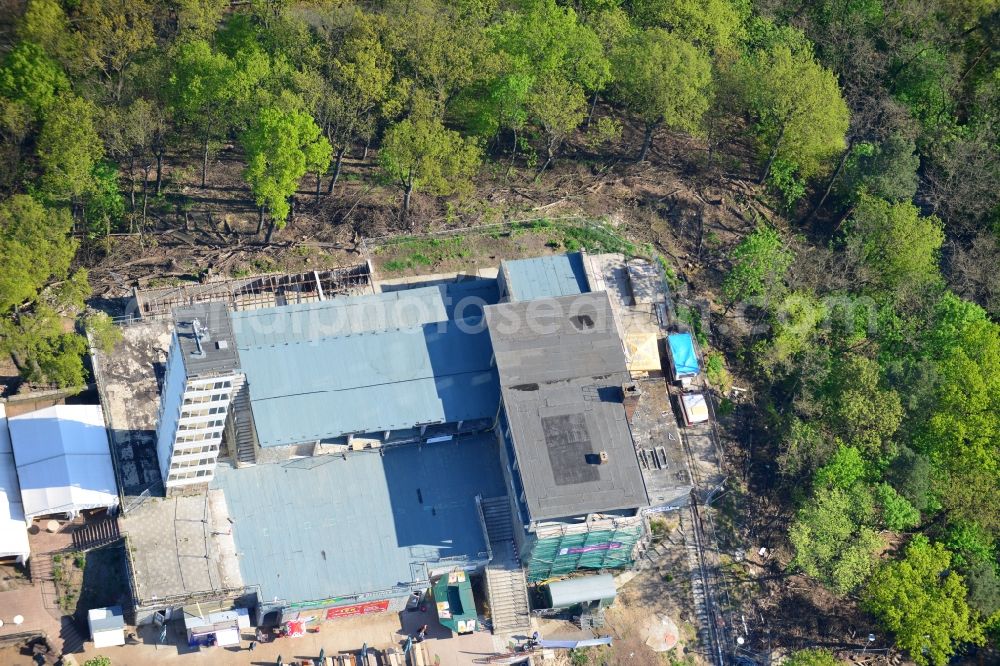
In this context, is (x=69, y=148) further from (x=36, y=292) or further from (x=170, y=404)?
(x=170, y=404)

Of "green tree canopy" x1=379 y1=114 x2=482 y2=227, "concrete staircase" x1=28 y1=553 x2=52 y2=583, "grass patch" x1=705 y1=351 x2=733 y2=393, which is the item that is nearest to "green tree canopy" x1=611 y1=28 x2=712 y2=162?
"green tree canopy" x1=379 y1=114 x2=482 y2=227

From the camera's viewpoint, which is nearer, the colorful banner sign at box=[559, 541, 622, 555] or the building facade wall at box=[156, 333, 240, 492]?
the building facade wall at box=[156, 333, 240, 492]

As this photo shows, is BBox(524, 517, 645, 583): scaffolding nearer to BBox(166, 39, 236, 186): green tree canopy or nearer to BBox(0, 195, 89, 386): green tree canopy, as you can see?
BBox(0, 195, 89, 386): green tree canopy

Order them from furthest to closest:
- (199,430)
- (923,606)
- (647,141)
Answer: (647,141)
(923,606)
(199,430)

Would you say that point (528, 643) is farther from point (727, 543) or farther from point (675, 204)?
point (675, 204)

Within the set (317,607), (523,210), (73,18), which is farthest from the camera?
(523,210)

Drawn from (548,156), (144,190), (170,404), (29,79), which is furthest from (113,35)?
(548,156)

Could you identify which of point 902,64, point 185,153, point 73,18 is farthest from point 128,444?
point 902,64
